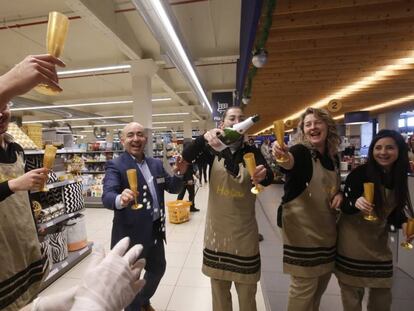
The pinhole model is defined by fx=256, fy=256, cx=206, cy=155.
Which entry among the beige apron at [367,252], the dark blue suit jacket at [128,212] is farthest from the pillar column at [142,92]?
the beige apron at [367,252]

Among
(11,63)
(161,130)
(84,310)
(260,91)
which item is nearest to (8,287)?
(84,310)

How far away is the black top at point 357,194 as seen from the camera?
1.68 meters

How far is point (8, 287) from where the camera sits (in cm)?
145

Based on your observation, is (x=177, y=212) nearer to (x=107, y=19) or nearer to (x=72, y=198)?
(x=72, y=198)

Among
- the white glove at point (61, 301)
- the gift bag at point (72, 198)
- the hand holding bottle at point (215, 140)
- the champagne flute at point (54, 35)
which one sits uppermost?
the champagne flute at point (54, 35)

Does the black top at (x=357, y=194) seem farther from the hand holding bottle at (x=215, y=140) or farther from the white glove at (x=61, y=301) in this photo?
the white glove at (x=61, y=301)

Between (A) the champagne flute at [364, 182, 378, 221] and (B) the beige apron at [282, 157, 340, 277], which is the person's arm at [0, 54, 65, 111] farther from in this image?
(A) the champagne flute at [364, 182, 378, 221]

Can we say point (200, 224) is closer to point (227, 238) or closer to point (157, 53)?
point (227, 238)

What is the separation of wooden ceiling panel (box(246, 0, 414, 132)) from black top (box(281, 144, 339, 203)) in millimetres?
1755

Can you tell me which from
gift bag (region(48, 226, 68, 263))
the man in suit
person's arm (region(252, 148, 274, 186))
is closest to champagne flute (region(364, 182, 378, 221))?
person's arm (region(252, 148, 274, 186))

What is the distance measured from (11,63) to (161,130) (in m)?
20.7

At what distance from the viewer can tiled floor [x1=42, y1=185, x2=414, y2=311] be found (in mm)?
2592

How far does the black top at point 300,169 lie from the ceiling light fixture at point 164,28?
87.1 inches

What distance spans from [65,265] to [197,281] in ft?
5.85
